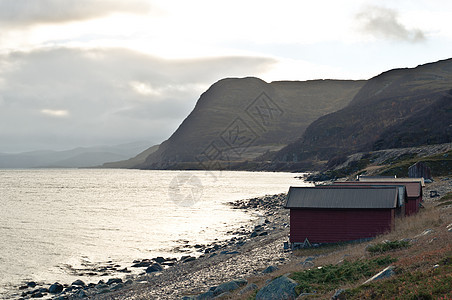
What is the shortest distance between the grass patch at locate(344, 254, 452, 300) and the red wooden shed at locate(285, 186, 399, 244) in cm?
2090

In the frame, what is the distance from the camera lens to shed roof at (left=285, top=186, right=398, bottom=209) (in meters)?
37.4

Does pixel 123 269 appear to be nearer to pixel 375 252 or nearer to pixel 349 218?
pixel 349 218

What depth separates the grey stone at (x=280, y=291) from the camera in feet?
58.1

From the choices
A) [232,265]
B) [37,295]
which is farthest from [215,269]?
[37,295]

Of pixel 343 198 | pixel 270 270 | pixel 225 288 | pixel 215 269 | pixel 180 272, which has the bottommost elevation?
pixel 180 272

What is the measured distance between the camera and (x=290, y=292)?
17.8m

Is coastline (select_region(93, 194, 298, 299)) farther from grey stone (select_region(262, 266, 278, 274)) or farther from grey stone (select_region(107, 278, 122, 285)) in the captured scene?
grey stone (select_region(107, 278, 122, 285))

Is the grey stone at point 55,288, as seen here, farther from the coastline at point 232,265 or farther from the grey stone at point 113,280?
the grey stone at point 113,280

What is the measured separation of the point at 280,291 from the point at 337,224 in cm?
2103

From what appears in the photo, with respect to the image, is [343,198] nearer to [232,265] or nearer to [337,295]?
[232,265]

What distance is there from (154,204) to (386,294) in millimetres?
83924

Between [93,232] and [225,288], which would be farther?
[93,232]

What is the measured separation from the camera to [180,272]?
3600 cm

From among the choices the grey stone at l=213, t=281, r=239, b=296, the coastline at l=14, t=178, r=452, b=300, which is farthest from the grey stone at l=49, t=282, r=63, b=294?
the grey stone at l=213, t=281, r=239, b=296
